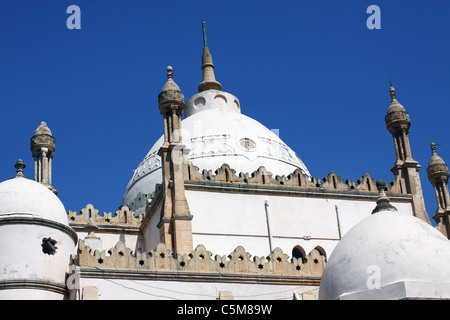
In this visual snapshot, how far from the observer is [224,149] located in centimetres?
3769

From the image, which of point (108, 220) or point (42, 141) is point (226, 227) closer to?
point (108, 220)

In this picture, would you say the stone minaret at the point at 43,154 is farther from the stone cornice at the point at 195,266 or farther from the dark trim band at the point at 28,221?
the stone cornice at the point at 195,266

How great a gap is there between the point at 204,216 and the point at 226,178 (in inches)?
77.1

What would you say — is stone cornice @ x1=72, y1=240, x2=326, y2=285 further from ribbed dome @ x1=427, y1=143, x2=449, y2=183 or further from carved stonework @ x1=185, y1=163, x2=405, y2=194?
ribbed dome @ x1=427, y1=143, x2=449, y2=183

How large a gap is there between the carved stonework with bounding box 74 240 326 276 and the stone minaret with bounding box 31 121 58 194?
29.2 feet

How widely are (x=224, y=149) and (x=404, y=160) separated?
7.39 metres

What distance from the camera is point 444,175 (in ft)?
123

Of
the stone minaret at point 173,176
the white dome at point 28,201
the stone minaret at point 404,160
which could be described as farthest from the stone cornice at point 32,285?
the stone minaret at point 404,160

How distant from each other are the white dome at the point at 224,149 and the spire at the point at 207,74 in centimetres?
375

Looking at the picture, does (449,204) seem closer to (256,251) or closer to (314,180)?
(314,180)

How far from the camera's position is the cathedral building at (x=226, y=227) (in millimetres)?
22656

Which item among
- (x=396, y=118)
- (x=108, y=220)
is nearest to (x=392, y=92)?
(x=396, y=118)
